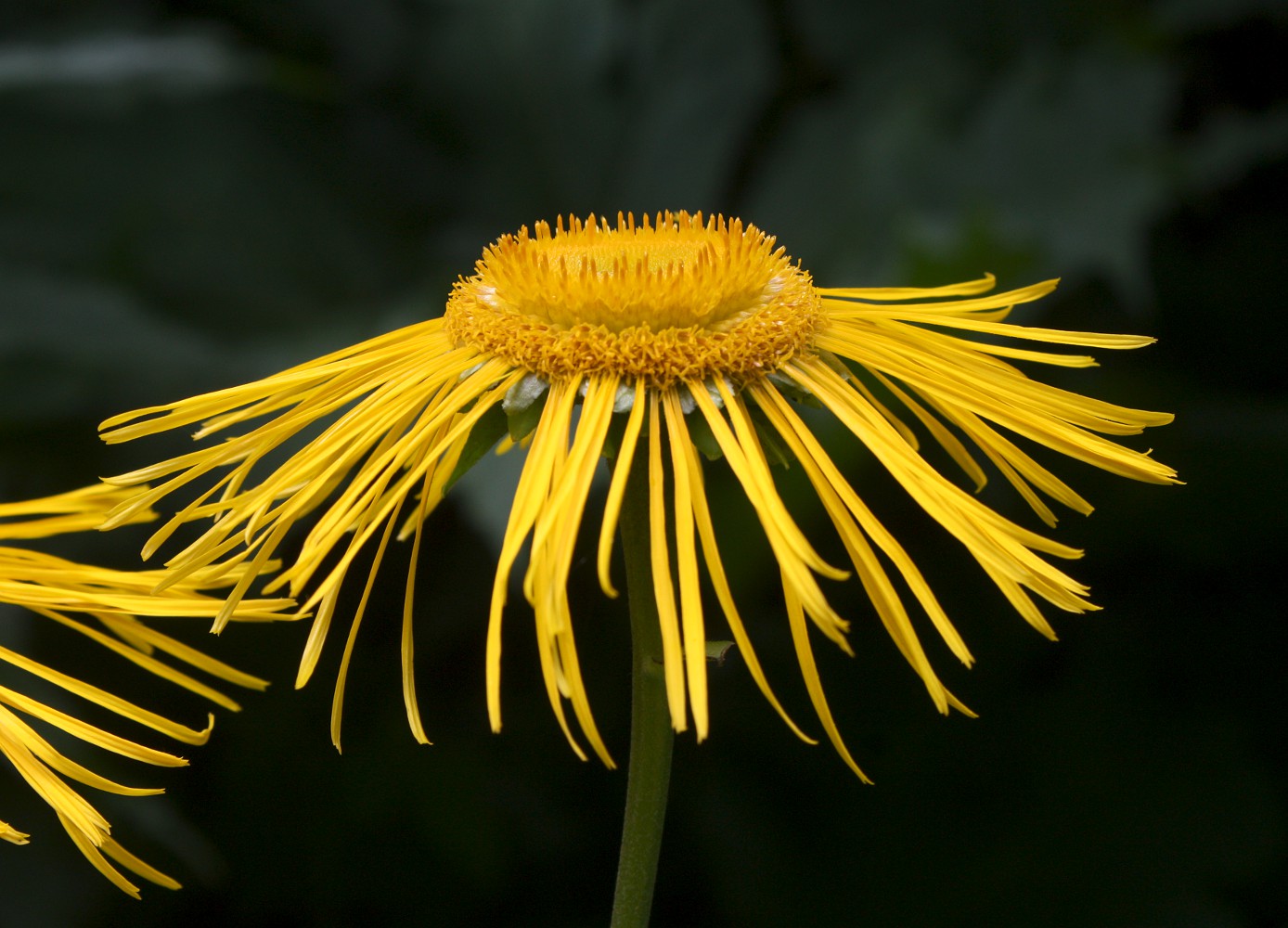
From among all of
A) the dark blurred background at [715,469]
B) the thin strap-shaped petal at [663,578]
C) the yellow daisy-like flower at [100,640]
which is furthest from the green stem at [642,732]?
the dark blurred background at [715,469]

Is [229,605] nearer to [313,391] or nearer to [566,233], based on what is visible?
[313,391]

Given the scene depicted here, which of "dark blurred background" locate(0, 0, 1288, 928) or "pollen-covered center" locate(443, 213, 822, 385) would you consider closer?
"pollen-covered center" locate(443, 213, 822, 385)

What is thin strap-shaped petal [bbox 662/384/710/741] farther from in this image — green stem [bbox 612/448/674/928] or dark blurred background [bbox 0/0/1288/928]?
dark blurred background [bbox 0/0/1288/928]

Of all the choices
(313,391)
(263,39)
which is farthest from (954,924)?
(263,39)

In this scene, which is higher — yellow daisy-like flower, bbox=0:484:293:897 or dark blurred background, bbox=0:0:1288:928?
dark blurred background, bbox=0:0:1288:928

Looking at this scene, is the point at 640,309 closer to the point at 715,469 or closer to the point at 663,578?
the point at 663,578

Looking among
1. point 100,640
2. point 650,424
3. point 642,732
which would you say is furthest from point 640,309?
point 100,640

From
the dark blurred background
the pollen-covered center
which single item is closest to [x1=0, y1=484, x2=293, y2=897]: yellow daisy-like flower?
the pollen-covered center

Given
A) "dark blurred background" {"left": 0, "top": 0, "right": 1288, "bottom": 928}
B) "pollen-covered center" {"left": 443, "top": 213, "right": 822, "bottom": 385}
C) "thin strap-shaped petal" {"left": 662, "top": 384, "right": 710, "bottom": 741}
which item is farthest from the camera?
"dark blurred background" {"left": 0, "top": 0, "right": 1288, "bottom": 928}
